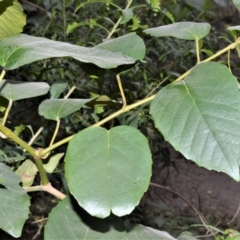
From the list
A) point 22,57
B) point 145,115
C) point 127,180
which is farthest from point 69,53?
point 145,115

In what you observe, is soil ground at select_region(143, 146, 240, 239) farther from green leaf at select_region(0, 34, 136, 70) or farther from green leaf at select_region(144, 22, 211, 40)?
green leaf at select_region(0, 34, 136, 70)

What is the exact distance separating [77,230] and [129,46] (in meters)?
0.27

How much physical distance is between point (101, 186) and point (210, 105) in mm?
151

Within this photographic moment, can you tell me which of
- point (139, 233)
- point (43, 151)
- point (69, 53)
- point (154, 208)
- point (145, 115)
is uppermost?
point (69, 53)

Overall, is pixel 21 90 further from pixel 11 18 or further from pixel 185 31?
pixel 185 31

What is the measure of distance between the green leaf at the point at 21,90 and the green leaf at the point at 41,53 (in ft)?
0.34

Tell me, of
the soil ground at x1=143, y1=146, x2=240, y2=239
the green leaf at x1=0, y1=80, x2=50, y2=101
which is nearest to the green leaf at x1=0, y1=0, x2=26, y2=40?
the green leaf at x1=0, y1=80, x2=50, y2=101

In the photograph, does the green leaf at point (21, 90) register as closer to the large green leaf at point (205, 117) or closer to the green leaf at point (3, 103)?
the green leaf at point (3, 103)

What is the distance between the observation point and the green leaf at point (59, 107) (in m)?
0.64

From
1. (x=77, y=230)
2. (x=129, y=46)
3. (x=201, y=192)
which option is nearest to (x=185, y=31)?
(x=129, y=46)

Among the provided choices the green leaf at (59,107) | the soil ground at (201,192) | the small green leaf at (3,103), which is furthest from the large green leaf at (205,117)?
the soil ground at (201,192)

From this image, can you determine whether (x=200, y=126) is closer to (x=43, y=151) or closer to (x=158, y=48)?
(x=43, y=151)

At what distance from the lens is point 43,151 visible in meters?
0.60

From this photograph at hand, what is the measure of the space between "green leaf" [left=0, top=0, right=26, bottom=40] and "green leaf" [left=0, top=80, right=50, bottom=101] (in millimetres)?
87
